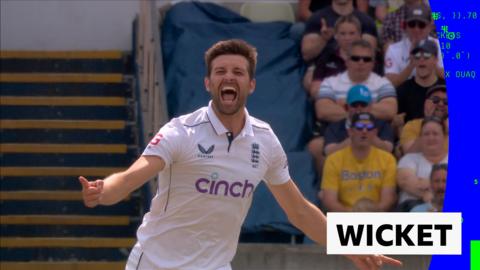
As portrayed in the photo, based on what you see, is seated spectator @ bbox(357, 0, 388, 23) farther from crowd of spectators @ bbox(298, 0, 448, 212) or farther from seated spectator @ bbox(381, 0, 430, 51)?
seated spectator @ bbox(381, 0, 430, 51)

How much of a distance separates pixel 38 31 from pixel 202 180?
7.27 meters

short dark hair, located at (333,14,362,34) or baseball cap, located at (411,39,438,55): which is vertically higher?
short dark hair, located at (333,14,362,34)

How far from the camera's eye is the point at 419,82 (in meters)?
10.9

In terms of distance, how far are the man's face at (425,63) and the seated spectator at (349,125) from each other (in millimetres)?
581

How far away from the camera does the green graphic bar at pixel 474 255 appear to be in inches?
334

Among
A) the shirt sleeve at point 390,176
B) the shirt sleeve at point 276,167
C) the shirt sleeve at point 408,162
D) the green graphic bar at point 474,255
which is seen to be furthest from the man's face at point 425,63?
the shirt sleeve at point 276,167

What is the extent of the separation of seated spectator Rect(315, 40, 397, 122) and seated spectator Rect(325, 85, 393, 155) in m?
0.10

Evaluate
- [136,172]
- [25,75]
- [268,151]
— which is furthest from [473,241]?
[25,75]

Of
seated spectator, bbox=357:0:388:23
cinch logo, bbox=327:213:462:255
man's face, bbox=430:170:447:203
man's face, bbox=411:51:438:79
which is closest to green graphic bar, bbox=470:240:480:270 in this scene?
cinch logo, bbox=327:213:462:255

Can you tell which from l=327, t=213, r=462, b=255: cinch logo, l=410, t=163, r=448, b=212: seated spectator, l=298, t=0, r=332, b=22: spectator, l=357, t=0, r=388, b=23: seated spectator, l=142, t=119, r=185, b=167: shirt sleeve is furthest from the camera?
l=298, t=0, r=332, b=22: spectator

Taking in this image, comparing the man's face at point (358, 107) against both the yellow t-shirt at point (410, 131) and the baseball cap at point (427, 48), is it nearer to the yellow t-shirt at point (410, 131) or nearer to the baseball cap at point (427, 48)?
the yellow t-shirt at point (410, 131)

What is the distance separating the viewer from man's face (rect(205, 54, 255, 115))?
614 cm

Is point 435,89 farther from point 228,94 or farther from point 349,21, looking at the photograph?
point 228,94

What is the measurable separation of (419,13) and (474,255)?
10.9 feet
